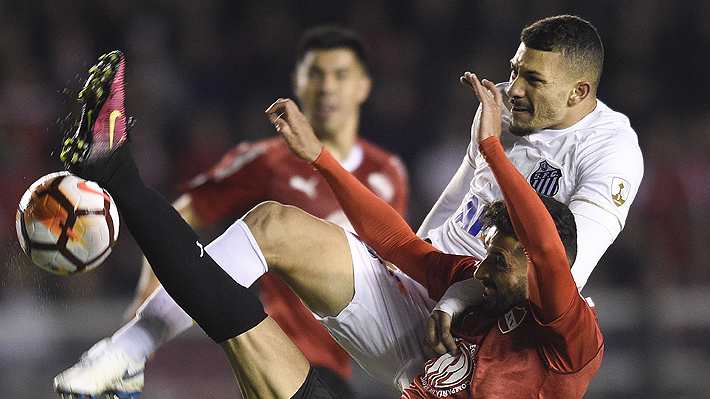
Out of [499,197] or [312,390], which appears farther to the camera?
[499,197]

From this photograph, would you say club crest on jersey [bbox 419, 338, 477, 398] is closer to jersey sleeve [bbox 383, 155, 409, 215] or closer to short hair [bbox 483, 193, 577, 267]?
short hair [bbox 483, 193, 577, 267]

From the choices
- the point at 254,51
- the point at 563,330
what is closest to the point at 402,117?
the point at 254,51

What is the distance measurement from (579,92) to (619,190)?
38cm

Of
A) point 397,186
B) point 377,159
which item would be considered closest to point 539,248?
point 397,186

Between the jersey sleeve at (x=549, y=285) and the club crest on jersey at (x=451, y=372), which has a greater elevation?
the jersey sleeve at (x=549, y=285)

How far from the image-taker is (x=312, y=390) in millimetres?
2041

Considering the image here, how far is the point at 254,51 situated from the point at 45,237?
14.4ft

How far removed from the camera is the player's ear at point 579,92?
2525 millimetres

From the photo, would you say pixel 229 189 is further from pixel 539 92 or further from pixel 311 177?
pixel 539 92

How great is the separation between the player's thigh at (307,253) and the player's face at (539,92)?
27.5 inches

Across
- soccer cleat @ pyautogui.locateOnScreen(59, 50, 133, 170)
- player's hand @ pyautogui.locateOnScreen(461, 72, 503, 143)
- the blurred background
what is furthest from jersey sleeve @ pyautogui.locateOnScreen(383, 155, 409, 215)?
soccer cleat @ pyautogui.locateOnScreen(59, 50, 133, 170)

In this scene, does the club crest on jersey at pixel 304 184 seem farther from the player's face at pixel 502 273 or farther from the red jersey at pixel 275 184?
the player's face at pixel 502 273

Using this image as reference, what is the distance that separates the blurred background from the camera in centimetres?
463

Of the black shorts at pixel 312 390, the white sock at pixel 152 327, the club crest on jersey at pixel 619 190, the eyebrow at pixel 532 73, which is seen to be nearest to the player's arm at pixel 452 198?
the eyebrow at pixel 532 73
